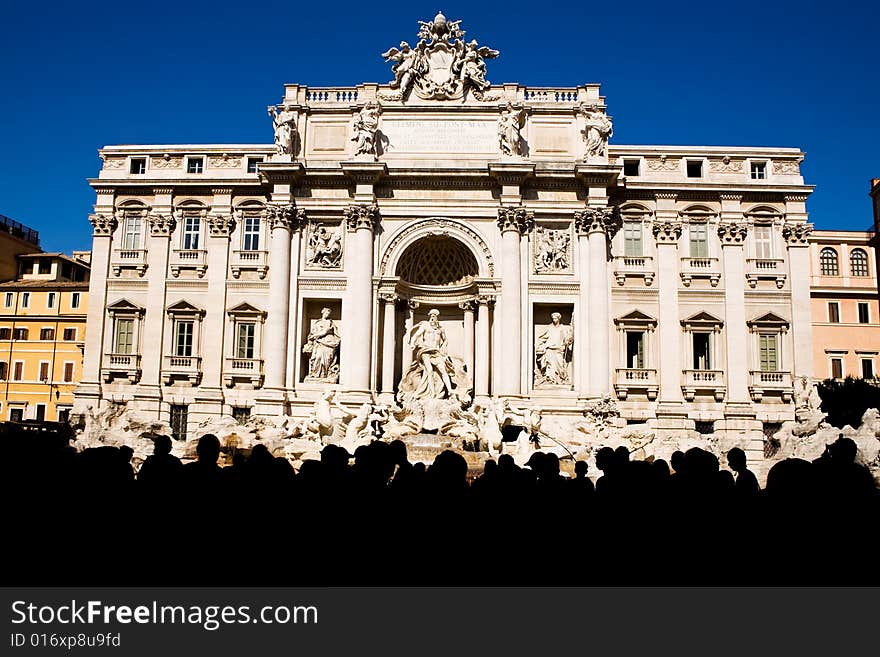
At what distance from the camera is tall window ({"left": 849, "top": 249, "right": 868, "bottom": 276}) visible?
39.4 m

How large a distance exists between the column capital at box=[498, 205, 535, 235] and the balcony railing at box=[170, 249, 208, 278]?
43.7 ft

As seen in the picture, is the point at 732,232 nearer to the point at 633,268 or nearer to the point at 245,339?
the point at 633,268

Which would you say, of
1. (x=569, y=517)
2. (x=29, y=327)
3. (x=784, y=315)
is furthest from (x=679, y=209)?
(x=29, y=327)

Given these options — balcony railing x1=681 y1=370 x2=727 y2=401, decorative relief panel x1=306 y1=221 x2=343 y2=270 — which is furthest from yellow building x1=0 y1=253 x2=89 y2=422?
balcony railing x1=681 y1=370 x2=727 y2=401

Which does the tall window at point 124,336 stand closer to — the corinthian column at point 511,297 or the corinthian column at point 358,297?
the corinthian column at point 358,297

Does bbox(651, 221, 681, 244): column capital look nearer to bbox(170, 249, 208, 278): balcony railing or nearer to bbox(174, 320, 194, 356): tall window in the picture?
bbox(170, 249, 208, 278): balcony railing

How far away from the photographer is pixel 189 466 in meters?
5.43

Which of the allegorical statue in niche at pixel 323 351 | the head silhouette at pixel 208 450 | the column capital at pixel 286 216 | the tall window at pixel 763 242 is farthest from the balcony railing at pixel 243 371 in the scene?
the head silhouette at pixel 208 450

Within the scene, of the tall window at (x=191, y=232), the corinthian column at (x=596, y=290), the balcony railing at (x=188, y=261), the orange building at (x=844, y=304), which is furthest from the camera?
the orange building at (x=844, y=304)

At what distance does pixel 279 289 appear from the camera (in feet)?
91.2

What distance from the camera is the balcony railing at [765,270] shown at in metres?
28.9

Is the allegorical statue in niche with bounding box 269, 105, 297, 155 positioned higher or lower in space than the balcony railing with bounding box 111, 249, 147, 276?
higher

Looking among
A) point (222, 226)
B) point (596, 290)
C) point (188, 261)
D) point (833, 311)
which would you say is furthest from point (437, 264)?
point (833, 311)

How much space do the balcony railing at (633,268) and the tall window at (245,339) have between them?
52.9ft
